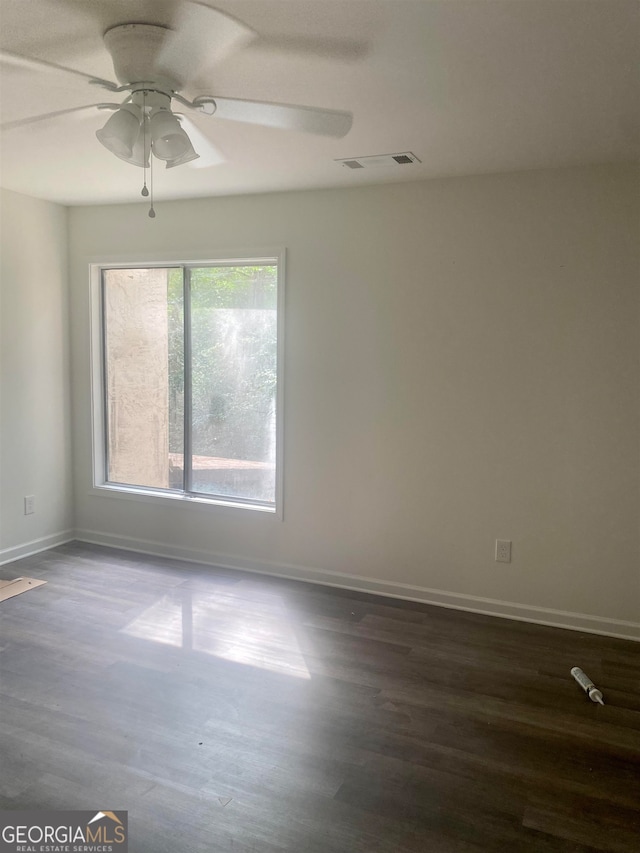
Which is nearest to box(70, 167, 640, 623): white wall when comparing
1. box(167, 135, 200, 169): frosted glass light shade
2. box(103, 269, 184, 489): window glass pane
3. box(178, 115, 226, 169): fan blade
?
box(103, 269, 184, 489): window glass pane

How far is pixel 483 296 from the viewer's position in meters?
3.45

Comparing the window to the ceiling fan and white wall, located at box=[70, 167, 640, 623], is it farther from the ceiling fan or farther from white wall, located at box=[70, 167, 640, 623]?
the ceiling fan

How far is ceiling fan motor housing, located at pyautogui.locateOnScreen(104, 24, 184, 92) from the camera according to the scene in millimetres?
1915

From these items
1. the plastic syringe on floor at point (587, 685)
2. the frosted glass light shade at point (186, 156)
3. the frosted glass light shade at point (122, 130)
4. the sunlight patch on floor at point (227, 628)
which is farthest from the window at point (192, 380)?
the plastic syringe on floor at point (587, 685)

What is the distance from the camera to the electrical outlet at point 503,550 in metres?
3.50

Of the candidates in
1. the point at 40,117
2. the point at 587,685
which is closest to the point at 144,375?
the point at 40,117

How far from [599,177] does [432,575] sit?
2.31 m

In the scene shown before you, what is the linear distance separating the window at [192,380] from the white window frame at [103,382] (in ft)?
0.06

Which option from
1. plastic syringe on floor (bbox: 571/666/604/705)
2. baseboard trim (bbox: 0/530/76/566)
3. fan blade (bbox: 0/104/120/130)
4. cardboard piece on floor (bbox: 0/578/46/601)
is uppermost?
fan blade (bbox: 0/104/120/130)

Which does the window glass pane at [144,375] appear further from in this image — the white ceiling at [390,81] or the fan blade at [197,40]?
the fan blade at [197,40]

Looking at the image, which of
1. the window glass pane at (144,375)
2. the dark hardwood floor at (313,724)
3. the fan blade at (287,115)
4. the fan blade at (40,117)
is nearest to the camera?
the dark hardwood floor at (313,724)

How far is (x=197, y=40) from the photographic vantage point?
1977 mm

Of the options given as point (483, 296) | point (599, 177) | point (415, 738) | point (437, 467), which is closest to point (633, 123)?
point (599, 177)

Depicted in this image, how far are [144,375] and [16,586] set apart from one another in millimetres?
1647
